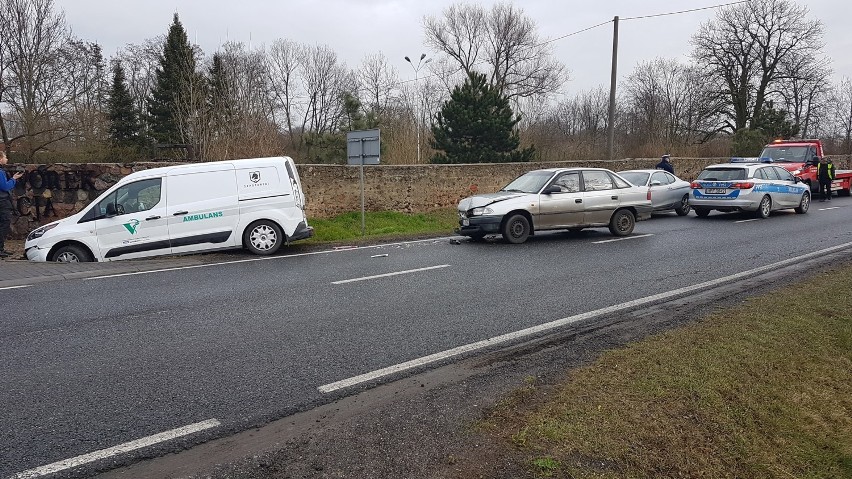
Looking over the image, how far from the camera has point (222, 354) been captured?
523 centimetres

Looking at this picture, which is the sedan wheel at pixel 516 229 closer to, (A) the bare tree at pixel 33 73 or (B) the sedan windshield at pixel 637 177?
(B) the sedan windshield at pixel 637 177

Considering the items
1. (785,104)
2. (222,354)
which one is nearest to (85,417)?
(222,354)

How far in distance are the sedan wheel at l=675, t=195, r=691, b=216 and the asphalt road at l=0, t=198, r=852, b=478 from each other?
20.1 feet

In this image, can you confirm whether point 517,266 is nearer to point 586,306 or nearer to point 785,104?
point 586,306

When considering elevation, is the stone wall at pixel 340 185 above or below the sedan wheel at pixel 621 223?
above

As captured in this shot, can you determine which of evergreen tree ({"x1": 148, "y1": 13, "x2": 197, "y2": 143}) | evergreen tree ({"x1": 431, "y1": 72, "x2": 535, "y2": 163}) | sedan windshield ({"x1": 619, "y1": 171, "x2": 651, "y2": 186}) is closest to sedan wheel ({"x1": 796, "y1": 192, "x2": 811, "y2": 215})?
sedan windshield ({"x1": 619, "y1": 171, "x2": 651, "y2": 186})

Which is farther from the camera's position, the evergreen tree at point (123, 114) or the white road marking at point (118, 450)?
the evergreen tree at point (123, 114)

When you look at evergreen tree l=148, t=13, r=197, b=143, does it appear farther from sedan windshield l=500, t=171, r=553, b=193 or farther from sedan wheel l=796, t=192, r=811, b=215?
sedan wheel l=796, t=192, r=811, b=215

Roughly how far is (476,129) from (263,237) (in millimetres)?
18525

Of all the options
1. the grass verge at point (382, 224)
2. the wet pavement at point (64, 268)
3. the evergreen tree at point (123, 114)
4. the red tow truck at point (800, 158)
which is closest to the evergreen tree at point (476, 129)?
the grass verge at point (382, 224)

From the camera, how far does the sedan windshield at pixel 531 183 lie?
502 inches

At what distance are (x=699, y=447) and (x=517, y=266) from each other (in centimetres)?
622

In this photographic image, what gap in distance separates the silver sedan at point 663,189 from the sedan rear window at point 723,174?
2.91 ft

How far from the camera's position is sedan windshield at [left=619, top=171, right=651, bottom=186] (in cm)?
1767
